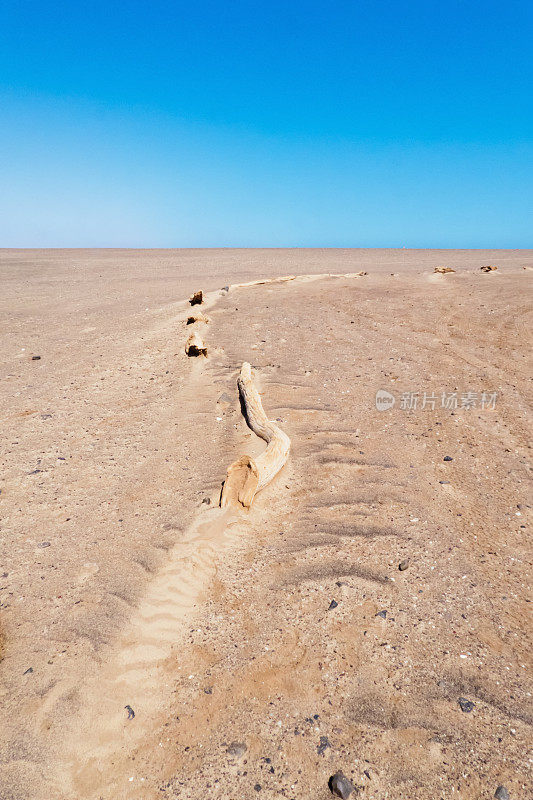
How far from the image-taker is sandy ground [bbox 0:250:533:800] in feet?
7.13

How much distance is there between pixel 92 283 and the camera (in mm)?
16406

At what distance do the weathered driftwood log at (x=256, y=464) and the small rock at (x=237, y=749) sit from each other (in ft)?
5.95

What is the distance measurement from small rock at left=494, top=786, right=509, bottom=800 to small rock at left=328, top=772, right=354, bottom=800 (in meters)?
0.63

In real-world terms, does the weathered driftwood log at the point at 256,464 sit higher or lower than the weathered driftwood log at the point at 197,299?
lower

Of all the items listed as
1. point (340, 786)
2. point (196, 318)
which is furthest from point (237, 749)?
point (196, 318)

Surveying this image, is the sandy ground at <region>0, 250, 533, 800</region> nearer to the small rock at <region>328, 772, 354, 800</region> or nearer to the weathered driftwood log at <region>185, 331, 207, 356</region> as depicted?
the small rock at <region>328, 772, 354, 800</region>

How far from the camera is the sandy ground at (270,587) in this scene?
217 centimetres

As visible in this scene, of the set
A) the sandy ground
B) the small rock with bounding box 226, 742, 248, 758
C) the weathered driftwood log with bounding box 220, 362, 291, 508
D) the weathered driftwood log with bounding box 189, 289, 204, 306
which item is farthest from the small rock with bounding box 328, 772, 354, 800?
the weathered driftwood log with bounding box 189, 289, 204, 306

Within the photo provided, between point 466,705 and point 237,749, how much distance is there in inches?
47.0

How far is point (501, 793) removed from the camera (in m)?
1.96

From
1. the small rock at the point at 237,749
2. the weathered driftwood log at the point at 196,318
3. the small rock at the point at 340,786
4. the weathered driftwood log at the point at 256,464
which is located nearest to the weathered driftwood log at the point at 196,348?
the weathered driftwood log at the point at 196,318

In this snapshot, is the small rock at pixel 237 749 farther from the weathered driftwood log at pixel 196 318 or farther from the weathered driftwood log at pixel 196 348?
the weathered driftwood log at pixel 196 318

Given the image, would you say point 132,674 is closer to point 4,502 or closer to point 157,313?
point 4,502

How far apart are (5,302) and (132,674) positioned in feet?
42.5
